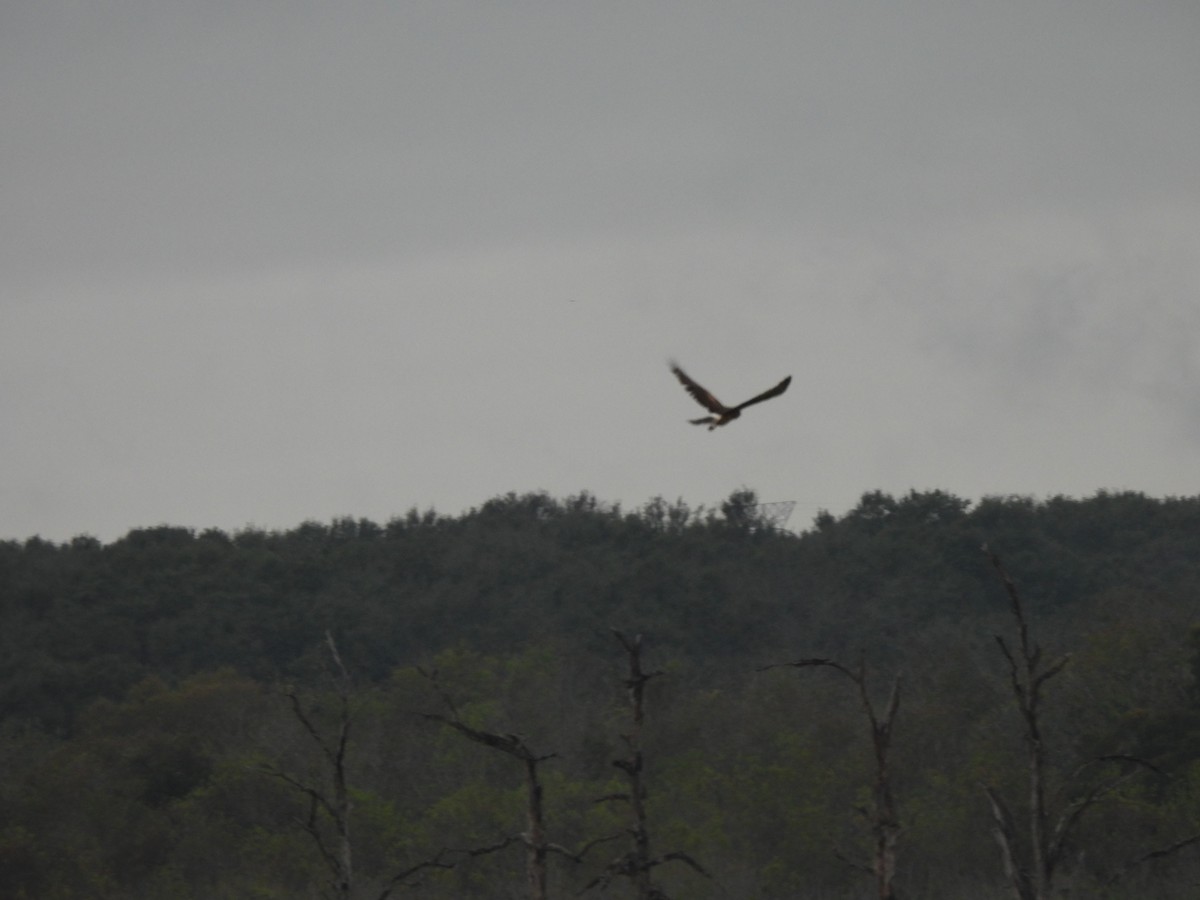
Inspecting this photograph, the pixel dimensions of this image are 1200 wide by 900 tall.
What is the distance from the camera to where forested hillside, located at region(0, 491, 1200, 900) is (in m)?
27.4

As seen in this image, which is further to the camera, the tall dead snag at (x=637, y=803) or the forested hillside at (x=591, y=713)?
the forested hillside at (x=591, y=713)

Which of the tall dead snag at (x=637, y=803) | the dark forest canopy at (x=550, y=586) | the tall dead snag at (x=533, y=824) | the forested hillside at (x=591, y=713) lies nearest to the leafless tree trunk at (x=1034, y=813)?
the forested hillside at (x=591, y=713)

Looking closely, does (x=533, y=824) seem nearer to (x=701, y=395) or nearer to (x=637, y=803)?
(x=637, y=803)

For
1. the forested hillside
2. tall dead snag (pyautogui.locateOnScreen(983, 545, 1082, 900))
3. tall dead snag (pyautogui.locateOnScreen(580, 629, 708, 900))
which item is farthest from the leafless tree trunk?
tall dead snag (pyautogui.locateOnScreen(580, 629, 708, 900))

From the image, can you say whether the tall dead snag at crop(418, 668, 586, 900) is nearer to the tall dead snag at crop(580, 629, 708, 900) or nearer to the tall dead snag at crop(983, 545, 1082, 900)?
the tall dead snag at crop(580, 629, 708, 900)

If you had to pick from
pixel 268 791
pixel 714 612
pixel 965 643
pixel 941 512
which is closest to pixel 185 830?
pixel 268 791

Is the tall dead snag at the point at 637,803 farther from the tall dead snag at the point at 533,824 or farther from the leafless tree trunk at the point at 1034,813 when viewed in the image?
the leafless tree trunk at the point at 1034,813

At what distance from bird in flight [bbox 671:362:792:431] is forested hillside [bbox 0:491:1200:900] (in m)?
1.30

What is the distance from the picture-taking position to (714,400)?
7.20 meters

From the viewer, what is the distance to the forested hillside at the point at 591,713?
27438 millimetres

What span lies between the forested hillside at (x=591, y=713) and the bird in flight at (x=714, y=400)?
1304 mm

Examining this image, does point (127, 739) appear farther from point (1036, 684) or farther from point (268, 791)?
point (1036, 684)

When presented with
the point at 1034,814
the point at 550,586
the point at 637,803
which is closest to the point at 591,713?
the point at 550,586

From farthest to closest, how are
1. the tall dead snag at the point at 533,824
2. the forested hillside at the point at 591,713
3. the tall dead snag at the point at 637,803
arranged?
the forested hillside at the point at 591,713, the tall dead snag at the point at 637,803, the tall dead snag at the point at 533,824
